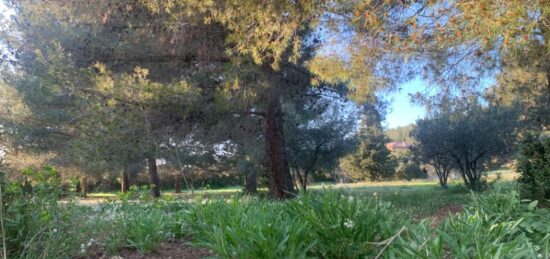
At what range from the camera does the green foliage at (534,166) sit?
5734mm

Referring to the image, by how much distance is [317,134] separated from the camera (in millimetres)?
16859

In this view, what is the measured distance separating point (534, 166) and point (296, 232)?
4977mm

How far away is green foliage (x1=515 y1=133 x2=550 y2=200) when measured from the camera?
18.8ft

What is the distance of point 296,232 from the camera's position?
256 cm

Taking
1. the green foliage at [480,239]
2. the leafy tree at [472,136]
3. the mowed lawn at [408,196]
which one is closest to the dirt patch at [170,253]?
the mowed lawn at [408,196]

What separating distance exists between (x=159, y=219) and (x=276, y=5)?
2.80m

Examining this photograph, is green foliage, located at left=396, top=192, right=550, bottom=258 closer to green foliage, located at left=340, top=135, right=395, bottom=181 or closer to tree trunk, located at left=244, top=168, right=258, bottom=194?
tree trunk, located at left=244, top=168, right=258, bottom=194

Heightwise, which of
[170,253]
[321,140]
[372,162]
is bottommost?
[170,253]

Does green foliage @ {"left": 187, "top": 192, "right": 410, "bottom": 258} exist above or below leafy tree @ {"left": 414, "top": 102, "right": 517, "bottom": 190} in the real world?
below

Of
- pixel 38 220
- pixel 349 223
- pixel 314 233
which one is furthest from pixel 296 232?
pixel 38 220

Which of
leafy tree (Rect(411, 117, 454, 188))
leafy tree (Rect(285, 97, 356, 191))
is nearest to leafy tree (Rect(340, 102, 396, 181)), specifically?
leafy tree (Rect(411, 117, 454, 188))

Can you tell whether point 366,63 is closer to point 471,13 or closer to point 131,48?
point 471,13

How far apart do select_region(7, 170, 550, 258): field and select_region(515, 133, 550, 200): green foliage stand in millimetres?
2352

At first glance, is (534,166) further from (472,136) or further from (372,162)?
(372,162)
